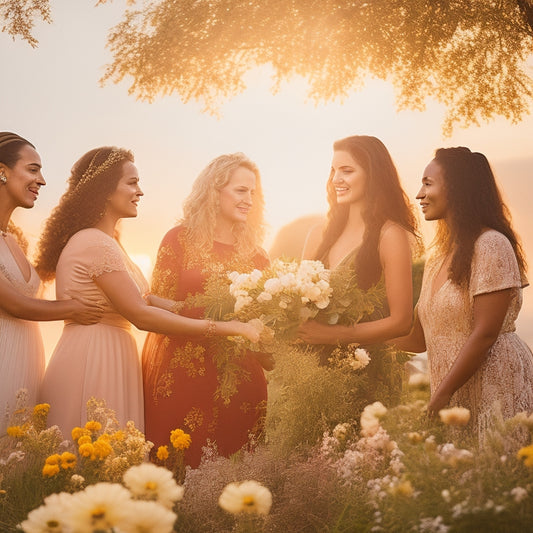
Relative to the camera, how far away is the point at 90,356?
16.4 feet

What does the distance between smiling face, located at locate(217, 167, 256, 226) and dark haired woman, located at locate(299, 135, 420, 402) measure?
686 millimetres

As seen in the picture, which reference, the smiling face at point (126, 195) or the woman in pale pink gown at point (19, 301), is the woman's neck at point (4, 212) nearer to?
the woman in pale pink gown at point (19, 301)

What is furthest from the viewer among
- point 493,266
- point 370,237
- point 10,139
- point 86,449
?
point 10,139

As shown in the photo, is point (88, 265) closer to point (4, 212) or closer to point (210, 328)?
point (4, 212)

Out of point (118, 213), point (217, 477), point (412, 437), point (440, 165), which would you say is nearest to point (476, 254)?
point (440, 165)

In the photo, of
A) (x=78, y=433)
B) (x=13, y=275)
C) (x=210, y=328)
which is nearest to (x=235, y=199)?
(x=210, y=328)

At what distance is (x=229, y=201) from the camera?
555 centimetres

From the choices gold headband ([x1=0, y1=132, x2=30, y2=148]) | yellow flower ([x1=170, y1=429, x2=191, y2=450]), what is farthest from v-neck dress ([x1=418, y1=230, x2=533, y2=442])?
gold headband ([x1=0, y1=132, x2=30, y2=148])

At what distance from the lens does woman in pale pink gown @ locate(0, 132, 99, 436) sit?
5.01 m

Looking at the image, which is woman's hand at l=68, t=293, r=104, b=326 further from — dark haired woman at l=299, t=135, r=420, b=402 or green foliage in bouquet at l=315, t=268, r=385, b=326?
green foliage in bouquet at l=315, t=268, r=385, b=326

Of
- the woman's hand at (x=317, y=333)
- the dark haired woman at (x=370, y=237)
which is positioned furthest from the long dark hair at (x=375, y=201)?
the woman's hand at (x=317, y=333)

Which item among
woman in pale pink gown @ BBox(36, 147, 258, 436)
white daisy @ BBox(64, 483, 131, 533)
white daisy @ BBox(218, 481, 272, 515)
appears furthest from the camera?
woman in pale pink gown @ BBox(36, 147, 258, 436)

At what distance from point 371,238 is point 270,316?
3.28 feet

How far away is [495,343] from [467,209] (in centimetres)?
86
